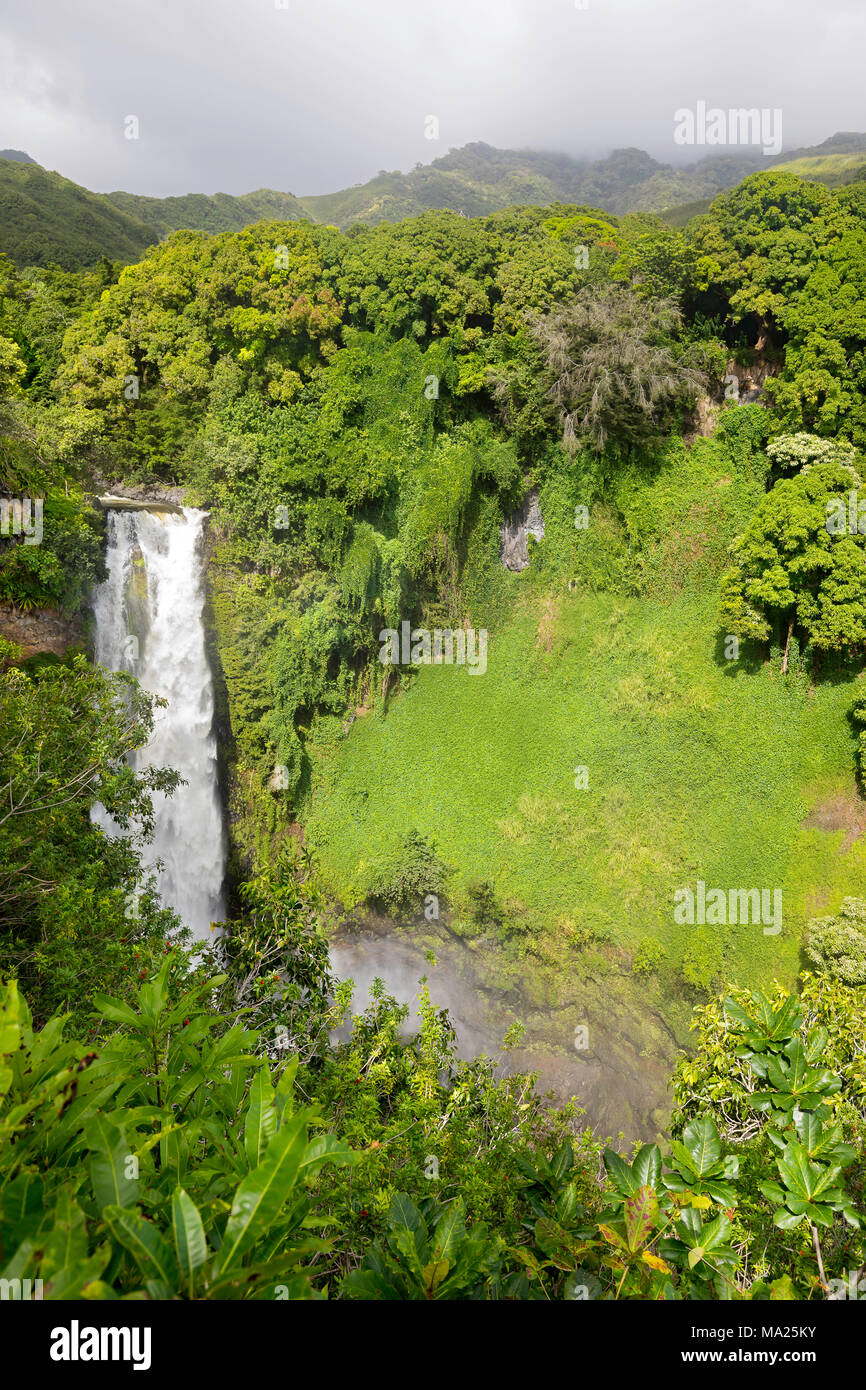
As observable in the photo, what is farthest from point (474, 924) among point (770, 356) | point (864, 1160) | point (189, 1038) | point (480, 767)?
point (770, 356)

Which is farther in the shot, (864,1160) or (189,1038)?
(864,1160)

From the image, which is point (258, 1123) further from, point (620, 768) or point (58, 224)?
point (58, 224)

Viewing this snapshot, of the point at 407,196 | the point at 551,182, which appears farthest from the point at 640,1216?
the point at 551,182

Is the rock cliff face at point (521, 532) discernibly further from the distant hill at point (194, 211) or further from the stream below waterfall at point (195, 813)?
the distant hill at point (194, 211)

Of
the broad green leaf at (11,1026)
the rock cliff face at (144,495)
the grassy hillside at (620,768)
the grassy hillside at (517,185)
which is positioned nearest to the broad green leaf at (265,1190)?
the broad green leaf at (11,1026)

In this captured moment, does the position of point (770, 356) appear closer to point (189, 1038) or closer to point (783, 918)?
point (783, 918)

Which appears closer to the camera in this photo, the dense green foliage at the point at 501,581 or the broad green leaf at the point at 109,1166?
the broad green leaf at the point at 109,1166
